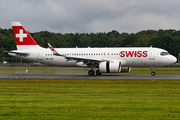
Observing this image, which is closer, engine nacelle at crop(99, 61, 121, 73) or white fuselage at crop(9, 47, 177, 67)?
engine nacelle at crop(99, 61, 121, 73)

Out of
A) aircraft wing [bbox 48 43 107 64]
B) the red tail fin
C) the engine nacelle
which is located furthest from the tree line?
the engine nacelle

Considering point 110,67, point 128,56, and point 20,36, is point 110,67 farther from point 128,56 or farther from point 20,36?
point 20,36

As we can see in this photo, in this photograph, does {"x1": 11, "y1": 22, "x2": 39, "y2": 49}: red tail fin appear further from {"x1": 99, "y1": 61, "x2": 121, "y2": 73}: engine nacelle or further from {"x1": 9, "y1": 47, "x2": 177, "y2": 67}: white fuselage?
{"x1": 99, "y1": 61, "x2": 121, "y2": 73}: engine nacelle

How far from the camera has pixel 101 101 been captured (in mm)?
13859

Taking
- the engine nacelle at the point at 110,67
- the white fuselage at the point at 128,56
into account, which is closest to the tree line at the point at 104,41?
the white fuselage at the point at 128,56

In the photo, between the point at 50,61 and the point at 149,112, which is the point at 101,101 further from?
the point at 50,61

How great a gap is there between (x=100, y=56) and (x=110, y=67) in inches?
158

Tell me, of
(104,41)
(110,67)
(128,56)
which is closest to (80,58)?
(110,67)

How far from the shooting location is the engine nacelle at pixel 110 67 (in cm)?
3391

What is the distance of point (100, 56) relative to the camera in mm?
37562

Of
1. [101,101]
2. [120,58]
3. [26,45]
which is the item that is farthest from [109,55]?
[101,101]

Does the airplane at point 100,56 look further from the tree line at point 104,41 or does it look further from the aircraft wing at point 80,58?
the tree line at point 104,41

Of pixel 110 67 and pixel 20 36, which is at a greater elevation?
pixel 20 36

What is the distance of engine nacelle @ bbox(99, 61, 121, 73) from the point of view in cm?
3391
